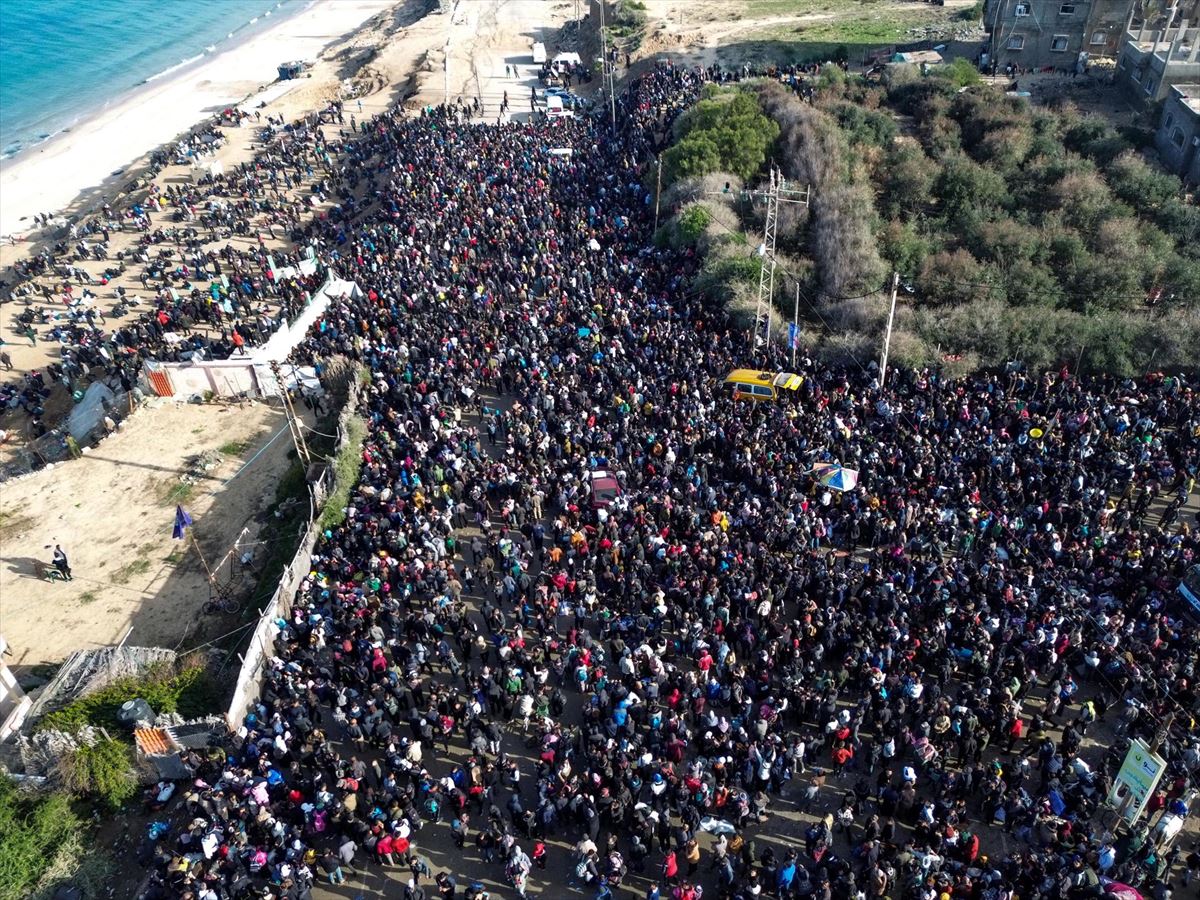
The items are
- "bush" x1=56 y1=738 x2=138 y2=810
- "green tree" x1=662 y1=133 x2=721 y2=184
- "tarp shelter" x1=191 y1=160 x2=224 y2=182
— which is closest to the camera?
"bush" x1=56 y1=738 x2=138 y2=810

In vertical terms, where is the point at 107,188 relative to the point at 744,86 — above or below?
below

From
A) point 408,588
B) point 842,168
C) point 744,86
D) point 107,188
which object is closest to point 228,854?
point 408,588

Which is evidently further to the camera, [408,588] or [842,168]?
[842,168]

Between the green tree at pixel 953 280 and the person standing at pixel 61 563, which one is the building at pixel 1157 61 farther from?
the person standing at pixel 61 563

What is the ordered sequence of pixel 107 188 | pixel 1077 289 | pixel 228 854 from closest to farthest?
pixel 228 854 → pixel 1077 289 → pixel 107 188

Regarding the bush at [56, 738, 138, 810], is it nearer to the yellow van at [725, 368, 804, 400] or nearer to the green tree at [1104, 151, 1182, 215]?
the yellow van at [725, 368, 804, 400]

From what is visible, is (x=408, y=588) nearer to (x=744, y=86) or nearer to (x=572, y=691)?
(x=572, y=691)

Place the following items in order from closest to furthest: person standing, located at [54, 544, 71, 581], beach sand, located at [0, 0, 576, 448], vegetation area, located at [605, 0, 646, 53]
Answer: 1. person standing, located at [54, 544, 71, 581]
2. beach sand, located at [0, 0, 576, 448]
3. vegetation area, located at [605, 0, 646, 53]

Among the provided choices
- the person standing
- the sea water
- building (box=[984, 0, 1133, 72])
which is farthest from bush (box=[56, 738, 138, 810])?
the sea water
